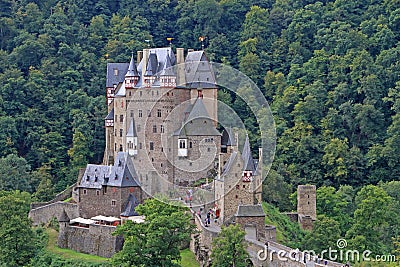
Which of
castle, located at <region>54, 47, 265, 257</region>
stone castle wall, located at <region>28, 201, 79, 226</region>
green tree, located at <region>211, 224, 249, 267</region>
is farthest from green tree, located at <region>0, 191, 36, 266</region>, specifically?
green tree, located at <region>211, 224, 249, 267</region>

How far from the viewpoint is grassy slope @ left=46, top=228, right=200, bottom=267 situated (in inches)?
2320

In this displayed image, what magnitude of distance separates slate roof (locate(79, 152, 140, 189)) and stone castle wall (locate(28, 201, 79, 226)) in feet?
5.91

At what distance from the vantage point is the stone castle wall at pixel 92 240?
6156 centimetres

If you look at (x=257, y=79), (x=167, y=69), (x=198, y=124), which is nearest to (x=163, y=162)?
(x=198, y=124)

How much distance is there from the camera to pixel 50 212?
67.6 metres

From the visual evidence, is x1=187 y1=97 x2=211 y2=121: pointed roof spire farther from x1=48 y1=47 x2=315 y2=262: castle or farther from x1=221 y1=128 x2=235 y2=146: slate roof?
x1=221 y1=128 x2=235 y2=146: slate roof

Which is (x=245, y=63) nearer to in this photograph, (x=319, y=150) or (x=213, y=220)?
(x=319, y=150)

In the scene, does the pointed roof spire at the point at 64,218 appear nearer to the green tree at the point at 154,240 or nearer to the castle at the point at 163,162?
the castle at the point at 163,162

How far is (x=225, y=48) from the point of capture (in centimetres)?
9844

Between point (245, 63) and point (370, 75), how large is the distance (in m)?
13.1

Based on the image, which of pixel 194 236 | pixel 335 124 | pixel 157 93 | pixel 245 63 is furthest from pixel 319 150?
pixel 194 236

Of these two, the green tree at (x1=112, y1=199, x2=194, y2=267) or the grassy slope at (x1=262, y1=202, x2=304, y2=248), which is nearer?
the green tree at (x1=112, y1=199, x2=194, y2=267)

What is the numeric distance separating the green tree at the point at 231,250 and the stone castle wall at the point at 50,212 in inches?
610

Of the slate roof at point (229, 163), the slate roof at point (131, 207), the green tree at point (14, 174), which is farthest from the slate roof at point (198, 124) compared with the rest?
the green tree at point (14, 174)
